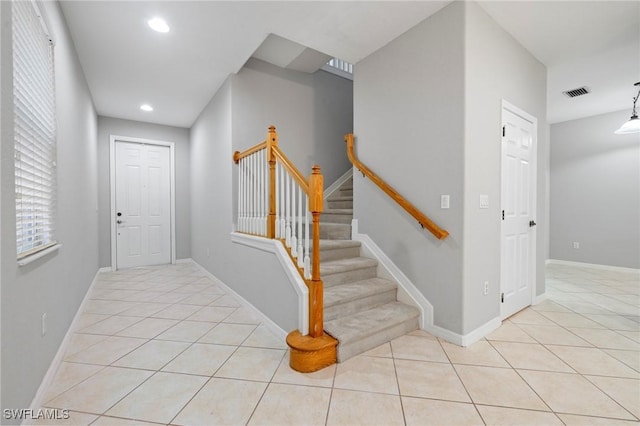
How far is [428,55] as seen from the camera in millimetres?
2432

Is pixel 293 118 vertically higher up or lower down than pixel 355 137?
higher up

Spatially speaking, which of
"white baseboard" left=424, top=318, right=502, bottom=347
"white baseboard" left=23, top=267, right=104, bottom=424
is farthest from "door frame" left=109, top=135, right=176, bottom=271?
"white baseboard" left=424, top=318, right=502, bottom=347

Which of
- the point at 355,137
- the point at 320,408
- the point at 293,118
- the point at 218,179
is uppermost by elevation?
the point at 293,118

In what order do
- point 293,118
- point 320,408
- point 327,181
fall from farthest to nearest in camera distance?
1. point 327,181
2. point 293,118
3. point 320,408

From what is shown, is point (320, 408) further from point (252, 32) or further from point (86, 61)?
point (86, 61)

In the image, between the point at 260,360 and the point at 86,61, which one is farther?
the point at 86,61

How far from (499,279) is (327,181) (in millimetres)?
2551

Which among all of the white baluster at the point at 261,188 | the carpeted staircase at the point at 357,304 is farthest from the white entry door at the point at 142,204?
the carpeted staircase at the point at 357,304

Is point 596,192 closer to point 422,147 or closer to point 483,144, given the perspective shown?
point 483,144

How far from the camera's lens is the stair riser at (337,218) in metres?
3.61

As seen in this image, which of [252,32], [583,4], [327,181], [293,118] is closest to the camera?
[583,4]

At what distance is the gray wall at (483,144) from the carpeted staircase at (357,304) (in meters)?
0.58

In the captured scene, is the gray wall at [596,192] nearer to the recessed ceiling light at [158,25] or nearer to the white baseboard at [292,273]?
the white baseboard at [292,273]

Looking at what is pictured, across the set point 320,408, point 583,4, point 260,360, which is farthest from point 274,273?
point 583,4
